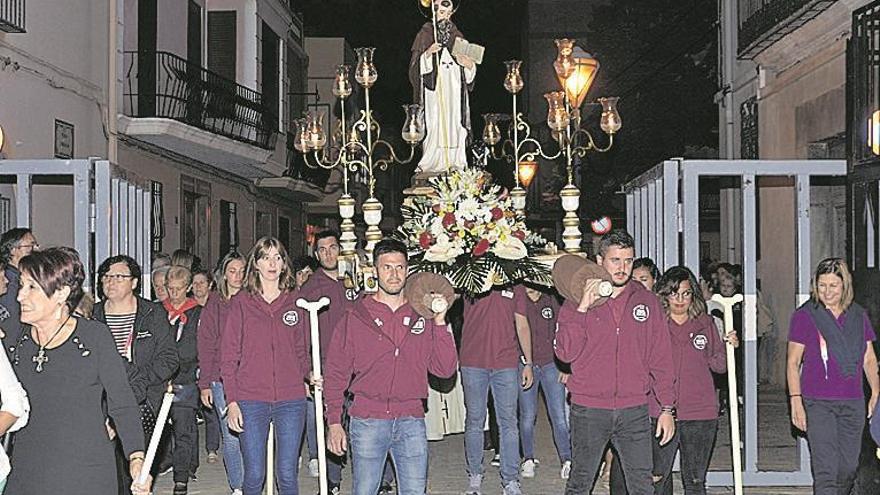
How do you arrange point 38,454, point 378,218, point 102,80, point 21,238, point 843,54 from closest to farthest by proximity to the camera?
1. point 38,454
2. point 21,238
3. point 378,218
4. point 843,54
5. point 102,80

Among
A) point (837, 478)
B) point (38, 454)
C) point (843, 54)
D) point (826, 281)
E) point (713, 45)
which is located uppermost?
point (713, 45)

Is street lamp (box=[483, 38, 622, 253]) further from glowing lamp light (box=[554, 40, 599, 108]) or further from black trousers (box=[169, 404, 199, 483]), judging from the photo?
black trousers (box=[169, 404, 199, 483])

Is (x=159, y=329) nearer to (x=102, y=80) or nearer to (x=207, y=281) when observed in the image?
(x=207, y=281)

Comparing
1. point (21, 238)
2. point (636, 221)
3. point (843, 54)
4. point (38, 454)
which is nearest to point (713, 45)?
point (843, 54)

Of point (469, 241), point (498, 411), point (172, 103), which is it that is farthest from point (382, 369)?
point (172, 103)

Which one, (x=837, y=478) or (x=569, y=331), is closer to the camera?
(x=569, y=331)

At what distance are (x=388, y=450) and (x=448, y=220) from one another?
2.86 metres

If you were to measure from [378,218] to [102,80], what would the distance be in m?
9.16

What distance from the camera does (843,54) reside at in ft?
54.9

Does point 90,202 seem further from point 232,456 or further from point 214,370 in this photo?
point 232,456

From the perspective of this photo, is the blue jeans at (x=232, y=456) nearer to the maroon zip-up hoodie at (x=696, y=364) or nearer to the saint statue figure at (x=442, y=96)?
the saint statue figure at (x=442, y=96)

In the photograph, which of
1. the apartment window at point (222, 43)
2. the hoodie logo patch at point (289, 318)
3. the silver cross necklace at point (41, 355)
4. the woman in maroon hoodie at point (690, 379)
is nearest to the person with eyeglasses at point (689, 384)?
the woman in maroon hoodie at point (690, 379)

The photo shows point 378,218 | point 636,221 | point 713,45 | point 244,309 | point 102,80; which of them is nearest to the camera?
point 244,309

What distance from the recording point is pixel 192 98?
74.7ft
